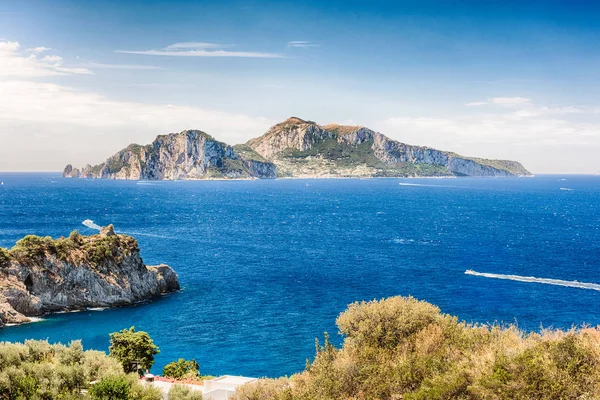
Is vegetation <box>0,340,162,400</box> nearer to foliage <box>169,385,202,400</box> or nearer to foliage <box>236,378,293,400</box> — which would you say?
foliage <box>169,385,202,400</box>

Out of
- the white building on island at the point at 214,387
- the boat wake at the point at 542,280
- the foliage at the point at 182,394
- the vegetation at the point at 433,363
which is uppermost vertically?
the vegetation at the point at 433,363

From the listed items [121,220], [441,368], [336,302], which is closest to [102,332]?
[336,302]

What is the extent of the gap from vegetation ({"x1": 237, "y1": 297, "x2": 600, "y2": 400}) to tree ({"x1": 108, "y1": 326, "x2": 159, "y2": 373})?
17.0 metres

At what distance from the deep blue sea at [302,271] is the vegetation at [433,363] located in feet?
59.0

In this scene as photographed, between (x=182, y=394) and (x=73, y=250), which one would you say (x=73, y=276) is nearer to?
(x=73, y=250)

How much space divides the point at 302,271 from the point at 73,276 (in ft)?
114

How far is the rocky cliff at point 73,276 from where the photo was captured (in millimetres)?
59000

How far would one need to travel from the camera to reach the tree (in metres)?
39.8

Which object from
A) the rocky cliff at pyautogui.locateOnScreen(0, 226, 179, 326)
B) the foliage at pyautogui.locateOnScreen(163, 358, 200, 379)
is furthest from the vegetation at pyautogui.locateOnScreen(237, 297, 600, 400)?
the rocky cliff at pyautogui.locateOnScreen(0, 226, 179, 326)

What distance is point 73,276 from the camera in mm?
64062

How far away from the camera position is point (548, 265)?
85.1m

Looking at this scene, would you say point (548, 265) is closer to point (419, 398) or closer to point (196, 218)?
point (419, 398)

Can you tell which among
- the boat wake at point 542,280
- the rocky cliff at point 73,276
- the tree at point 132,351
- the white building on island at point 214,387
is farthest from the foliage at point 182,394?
the boat wake at point 542,280

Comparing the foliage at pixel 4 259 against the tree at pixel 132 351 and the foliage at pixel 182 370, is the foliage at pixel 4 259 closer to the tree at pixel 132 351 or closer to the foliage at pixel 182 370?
the tree at pixel 132 351
